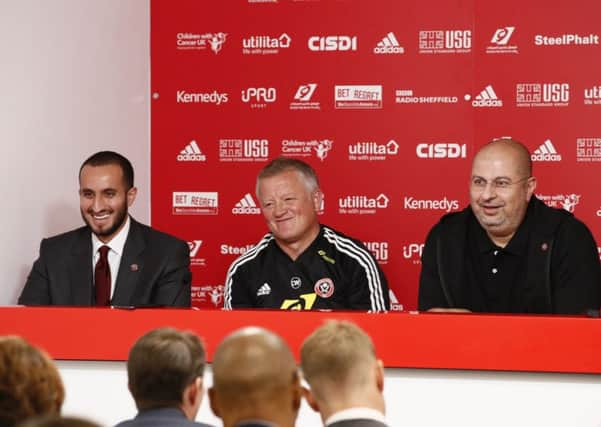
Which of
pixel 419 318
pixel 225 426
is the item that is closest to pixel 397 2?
pixel 419 318

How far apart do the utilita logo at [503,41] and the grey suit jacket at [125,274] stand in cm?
212

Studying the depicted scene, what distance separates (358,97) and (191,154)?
0.98m

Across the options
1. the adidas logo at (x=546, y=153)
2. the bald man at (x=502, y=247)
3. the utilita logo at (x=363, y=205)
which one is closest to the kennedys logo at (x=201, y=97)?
the utilita logo at (x=363, y=205)

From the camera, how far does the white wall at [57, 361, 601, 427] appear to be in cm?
307

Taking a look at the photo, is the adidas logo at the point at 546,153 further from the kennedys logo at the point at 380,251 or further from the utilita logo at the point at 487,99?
the kennedys logo at the point at 380,251

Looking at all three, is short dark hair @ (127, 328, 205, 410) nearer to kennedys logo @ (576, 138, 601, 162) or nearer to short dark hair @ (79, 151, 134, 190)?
short dark hair @ (79, 151, 134, 190)

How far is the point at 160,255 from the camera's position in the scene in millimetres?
4277

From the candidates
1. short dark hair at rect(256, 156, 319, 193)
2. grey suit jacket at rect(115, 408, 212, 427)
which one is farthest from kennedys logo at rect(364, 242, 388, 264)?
grey suit jacket at rect(115, 408, 212, 427)

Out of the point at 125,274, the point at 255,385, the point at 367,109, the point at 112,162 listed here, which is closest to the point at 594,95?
the point at 367,109

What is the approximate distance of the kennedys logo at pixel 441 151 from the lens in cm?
552

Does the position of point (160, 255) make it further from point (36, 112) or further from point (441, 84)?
point (441, 84)

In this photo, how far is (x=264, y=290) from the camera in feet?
14.2

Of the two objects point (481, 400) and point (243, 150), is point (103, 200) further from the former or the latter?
point (481, 400)

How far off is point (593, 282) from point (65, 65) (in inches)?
104
